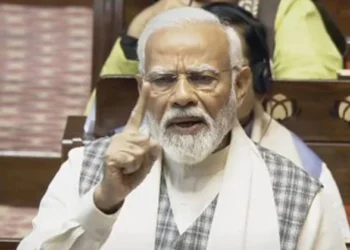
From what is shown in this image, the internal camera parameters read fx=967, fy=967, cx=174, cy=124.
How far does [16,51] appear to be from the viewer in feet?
9.69

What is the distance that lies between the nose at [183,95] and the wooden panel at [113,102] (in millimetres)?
522

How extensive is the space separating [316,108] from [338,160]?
0.12 m

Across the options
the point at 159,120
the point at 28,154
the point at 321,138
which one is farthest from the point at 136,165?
the point at 28,154

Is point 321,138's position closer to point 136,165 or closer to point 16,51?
point 136,165

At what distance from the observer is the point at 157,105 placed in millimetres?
1463

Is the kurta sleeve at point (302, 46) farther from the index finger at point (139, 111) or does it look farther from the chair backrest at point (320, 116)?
the index finger at point (139, 111)

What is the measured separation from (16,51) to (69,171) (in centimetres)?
144

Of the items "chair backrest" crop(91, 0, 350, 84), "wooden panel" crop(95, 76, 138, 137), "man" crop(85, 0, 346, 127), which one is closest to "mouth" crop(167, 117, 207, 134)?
"wooden panel" crop(95, 76, 138, 137)

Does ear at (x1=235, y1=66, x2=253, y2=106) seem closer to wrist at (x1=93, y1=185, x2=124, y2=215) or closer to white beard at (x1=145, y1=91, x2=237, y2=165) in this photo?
white beard at (x1=145, y1=91, x2=237, y2=165)

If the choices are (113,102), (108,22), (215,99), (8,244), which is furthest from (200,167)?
(108,22)

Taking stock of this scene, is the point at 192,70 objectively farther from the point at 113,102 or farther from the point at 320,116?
the point at 320,116

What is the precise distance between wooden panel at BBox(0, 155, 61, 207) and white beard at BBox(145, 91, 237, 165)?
1325mm

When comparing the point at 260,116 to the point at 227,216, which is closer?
the point at 227,216

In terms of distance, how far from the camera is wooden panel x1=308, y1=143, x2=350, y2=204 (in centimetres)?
201
